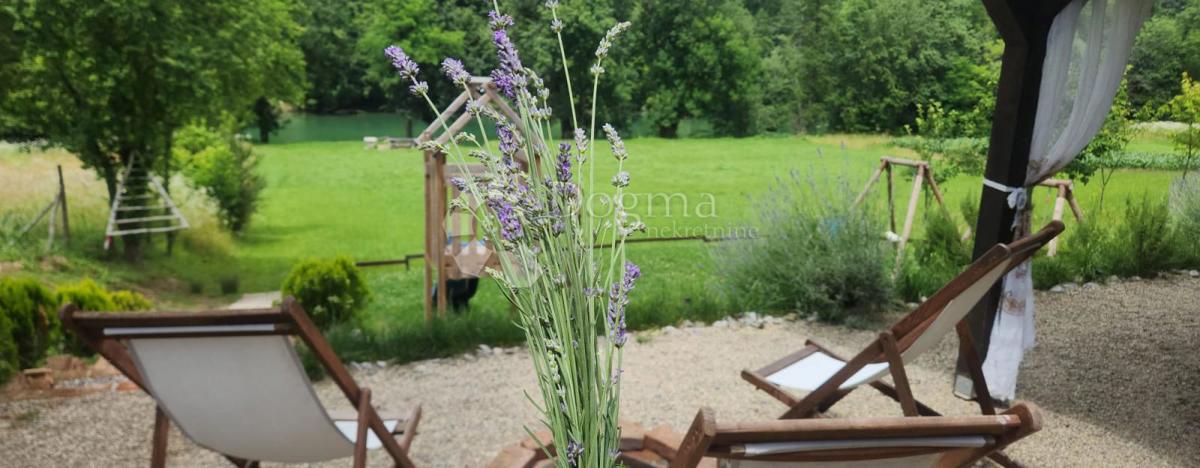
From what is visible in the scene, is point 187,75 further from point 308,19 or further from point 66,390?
point 66,390

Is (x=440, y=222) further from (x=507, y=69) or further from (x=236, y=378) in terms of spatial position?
(x=507, y=69)

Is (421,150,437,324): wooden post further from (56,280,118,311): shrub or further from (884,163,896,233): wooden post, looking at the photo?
(884,163,896,233): wooden post

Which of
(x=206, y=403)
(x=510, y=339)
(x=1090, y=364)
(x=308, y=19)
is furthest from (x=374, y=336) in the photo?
(x=1090, y=364)

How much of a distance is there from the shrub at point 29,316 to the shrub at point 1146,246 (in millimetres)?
5560

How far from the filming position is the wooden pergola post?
9.09ft

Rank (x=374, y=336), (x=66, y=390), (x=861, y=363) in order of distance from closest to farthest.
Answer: (x=861, y=363), (x=66, y=390), (x=374, y=336)

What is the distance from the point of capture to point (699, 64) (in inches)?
230

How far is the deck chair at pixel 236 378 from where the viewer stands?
1.69 metres

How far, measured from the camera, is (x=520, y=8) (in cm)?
492

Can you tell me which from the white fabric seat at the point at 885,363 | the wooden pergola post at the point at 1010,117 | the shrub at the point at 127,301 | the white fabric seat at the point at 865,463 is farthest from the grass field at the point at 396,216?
the white fabric seat at the point at 865,463

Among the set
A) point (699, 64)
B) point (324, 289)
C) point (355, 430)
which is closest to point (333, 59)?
point (324, 289)

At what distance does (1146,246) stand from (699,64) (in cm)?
297

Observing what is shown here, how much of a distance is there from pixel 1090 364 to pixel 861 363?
192cm

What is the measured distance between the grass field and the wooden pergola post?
4.69 ft
